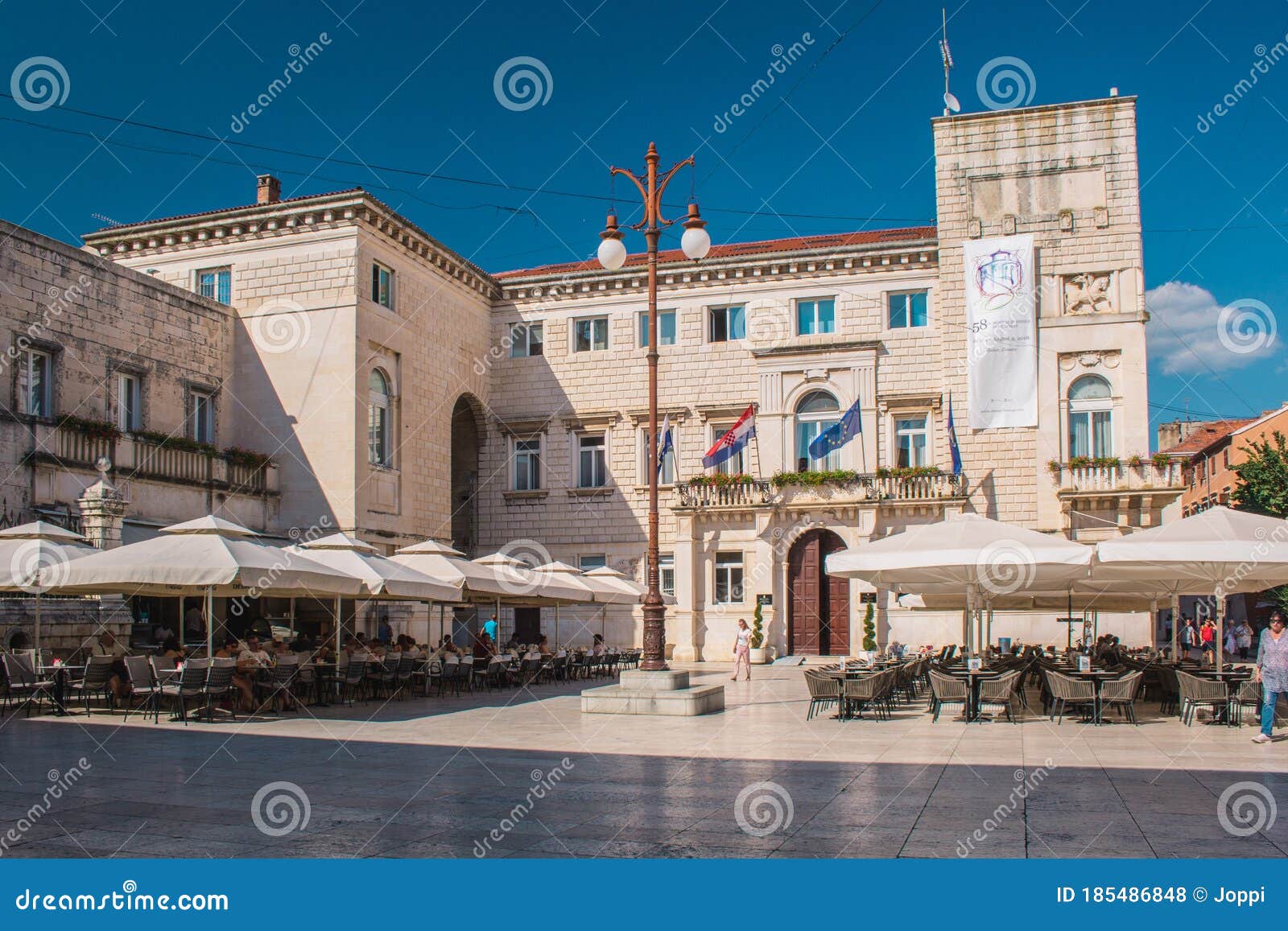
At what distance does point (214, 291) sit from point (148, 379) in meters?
5.24

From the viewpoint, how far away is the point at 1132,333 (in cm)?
3081

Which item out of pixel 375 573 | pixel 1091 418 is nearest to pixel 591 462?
pixel 1091 418

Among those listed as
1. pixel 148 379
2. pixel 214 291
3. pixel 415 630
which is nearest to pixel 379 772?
pixel 148 379

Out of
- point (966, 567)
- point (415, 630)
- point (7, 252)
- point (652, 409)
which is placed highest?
point (7, 252)

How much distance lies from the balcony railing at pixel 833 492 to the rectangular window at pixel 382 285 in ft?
32.0

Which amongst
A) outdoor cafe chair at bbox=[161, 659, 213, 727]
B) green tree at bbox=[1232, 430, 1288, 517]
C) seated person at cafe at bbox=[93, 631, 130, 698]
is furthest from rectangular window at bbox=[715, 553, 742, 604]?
outdoor cafe chair at bbox=[161, 659, 213, 727]

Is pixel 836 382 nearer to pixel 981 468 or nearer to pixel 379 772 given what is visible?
pixel 981 468

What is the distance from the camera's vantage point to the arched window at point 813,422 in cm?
3356

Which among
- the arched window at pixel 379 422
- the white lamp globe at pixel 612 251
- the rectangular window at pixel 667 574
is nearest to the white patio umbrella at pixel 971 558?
the white lamp globe at pixel 612 251

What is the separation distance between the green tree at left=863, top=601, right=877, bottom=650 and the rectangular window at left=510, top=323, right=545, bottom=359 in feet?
44.0

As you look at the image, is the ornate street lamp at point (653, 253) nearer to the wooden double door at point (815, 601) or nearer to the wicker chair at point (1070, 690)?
the wicker chair at point (1070, 690)

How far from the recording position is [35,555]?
15570mm

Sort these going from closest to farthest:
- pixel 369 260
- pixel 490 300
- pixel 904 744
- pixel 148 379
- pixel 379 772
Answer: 1. pixel 379 772
2. pixel 904 744
3. pixel 148 379
4. pixel 369 260
5. pixel 490 300

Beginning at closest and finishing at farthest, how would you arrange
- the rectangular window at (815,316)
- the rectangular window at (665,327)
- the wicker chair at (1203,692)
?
the wicker chair at (1203,692)
the rectangular window at (815,316)
the rectangular window at (665,327)
